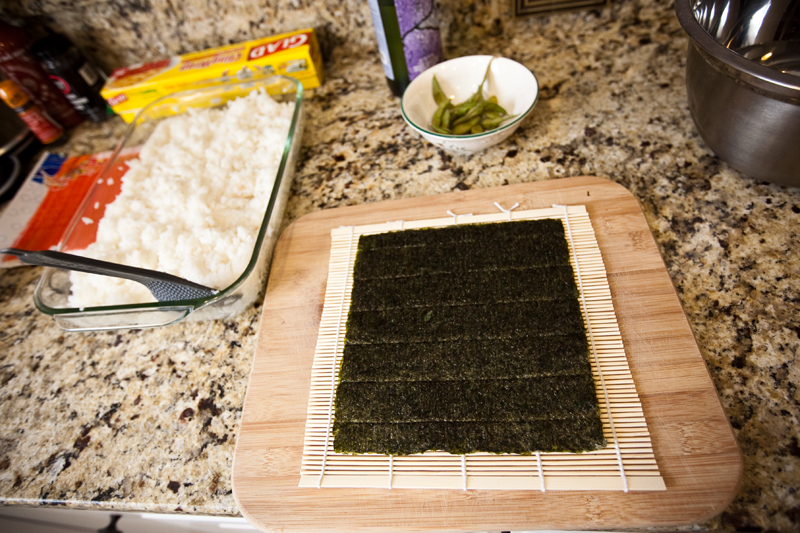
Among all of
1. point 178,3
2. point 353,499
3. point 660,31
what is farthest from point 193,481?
point 660,31

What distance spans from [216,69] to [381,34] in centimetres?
45

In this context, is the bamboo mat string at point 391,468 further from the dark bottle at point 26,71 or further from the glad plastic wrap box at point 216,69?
the dark bottle at point 26,71

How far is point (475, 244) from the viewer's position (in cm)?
76

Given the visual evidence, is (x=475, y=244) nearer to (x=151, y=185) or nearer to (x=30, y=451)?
(x=151, y=185)

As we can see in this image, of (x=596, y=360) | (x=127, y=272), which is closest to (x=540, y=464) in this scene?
(x=596, y=360)

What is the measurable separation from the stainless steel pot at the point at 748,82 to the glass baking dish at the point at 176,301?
28.6 inches

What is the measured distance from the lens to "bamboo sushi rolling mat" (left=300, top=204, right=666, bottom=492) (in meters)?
0.54

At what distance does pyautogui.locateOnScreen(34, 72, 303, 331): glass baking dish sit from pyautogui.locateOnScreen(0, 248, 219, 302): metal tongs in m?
0.02

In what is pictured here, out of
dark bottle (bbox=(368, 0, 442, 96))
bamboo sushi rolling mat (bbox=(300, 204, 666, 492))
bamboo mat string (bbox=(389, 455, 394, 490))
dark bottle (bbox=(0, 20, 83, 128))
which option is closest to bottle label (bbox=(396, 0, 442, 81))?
dark bottle (bbox=(368, 0, 442, 96))

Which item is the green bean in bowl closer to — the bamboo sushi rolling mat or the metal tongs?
the bamboo sushi rolling mat

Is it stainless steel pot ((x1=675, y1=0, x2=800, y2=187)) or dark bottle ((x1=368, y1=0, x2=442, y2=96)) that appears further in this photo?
dark bottle ((x1=368, y1=0, x2=442, y2=96))

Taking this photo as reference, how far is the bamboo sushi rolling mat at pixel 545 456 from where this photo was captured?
54cm

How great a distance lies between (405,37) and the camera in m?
0.91

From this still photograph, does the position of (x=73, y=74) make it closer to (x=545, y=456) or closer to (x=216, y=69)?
(x=216, y=69)
